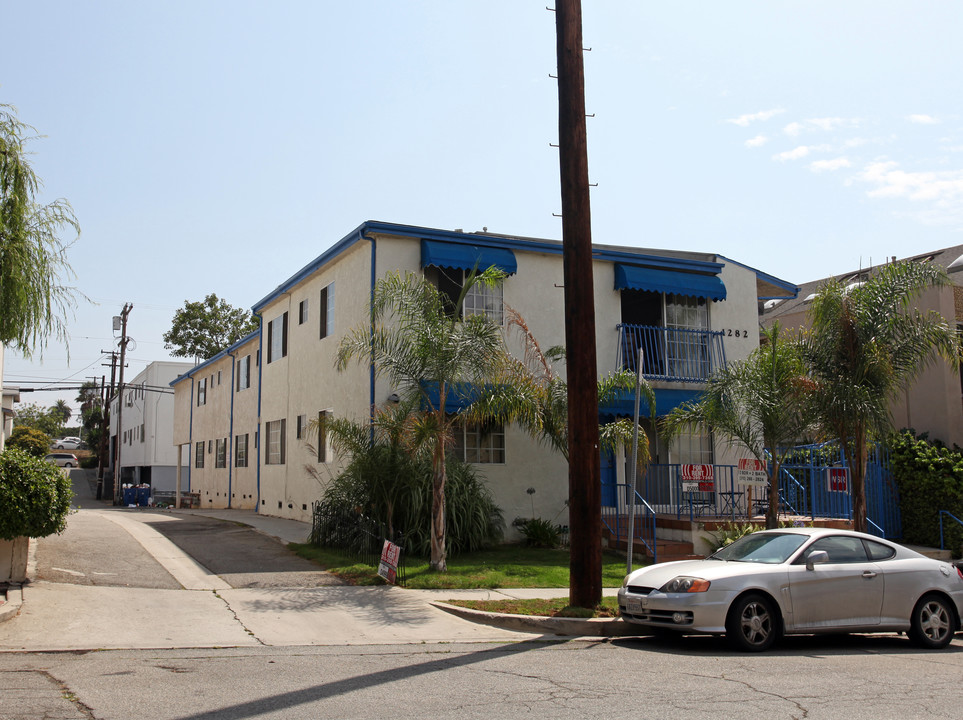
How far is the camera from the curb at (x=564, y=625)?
10039mm

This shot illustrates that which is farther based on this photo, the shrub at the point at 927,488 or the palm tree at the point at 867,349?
the shrub at the point at 927,488

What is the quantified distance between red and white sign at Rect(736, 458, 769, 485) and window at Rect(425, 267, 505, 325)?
614cm

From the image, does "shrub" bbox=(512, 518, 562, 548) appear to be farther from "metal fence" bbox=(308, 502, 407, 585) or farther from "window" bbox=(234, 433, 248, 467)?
"window" bbox=(234, 433, 248, 467)

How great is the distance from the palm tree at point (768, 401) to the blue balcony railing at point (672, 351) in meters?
3.54

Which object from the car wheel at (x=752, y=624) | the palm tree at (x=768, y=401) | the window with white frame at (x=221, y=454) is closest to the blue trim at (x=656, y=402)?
the palm tree at (x=768, y=401)

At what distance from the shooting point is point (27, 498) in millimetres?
10477

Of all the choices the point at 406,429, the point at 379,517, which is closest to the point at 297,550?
the point at 379,517

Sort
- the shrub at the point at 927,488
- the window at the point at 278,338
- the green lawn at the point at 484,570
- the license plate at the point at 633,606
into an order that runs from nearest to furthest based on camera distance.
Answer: the license plate at the point at 633,606 < the green lawn at the point at 484,570 < the shrub at the point at 927,488 < the window at the point at 278,338

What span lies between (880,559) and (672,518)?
21.1 feet

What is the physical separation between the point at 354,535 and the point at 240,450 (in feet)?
51.0

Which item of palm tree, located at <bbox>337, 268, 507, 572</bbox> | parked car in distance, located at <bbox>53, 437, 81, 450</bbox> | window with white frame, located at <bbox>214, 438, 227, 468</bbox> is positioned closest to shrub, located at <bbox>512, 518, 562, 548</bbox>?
palm tree, located at <bbox>337, 268, 507, 572</bbox>

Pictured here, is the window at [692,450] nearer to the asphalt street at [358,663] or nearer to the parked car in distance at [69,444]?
the asphalt street at [358,663]

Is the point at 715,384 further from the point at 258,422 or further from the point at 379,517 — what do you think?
the point at 258,422

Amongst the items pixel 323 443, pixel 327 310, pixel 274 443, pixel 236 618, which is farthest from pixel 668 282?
pixel 236 618
